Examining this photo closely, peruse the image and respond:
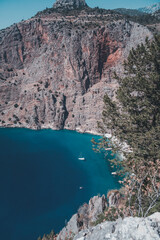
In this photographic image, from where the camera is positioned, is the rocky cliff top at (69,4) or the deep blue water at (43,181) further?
the rocky cliff top at (69,4)

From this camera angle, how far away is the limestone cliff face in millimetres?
52812

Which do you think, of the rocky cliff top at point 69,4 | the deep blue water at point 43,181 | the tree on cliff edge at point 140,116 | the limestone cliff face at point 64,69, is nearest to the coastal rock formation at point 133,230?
the tree on cliff edge at point 140,116

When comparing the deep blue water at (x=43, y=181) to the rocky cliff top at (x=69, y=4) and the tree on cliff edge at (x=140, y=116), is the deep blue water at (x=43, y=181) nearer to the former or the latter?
the tree on cliff edge at (x=140, y=116)

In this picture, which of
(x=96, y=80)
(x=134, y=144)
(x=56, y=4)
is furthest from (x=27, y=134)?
(x=56, y=4)

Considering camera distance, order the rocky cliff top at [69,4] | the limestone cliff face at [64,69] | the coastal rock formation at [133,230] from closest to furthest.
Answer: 1. the coastal rock formation at [133,230]
2. the limestone cliff face at [64,69]
3. the rocky cliff top at [69,4]

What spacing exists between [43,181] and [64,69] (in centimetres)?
4311

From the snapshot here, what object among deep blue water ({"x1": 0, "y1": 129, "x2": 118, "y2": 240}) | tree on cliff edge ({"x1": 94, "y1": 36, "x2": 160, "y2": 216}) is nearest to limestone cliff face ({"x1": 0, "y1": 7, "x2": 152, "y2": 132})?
deep blue water ({"x1": 0, "y1": 129, "x2": 118, "y2": 240})

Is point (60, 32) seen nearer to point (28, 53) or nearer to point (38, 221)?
point (28, 53)

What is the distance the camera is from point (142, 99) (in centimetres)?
1005

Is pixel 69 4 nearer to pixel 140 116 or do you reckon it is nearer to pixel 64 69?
pixel 64 69

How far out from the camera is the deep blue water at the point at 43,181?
68.9 feet

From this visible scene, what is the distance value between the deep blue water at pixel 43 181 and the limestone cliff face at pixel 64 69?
11.5m

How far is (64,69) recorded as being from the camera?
2328 inches

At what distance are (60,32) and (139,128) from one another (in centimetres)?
6107
